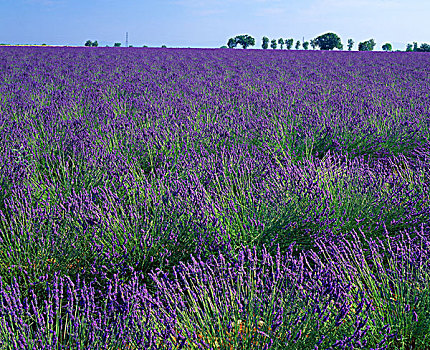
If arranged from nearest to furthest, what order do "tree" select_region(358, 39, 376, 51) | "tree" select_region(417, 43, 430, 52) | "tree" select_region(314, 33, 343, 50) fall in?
"tree" select_region(417, 43, 430, 52), "tree" select_region(358, 39, 376, 51), "tree" select_region(314, 33, 343, 50)

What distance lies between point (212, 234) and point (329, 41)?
44267 millimetres

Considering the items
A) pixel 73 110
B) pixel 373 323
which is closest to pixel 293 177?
pixel 373 323

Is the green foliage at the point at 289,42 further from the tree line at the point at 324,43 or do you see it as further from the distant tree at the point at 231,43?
the distant tree at the point at 231,43

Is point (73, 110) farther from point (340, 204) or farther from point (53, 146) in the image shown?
point (340, 204)

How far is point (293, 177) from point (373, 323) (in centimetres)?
116

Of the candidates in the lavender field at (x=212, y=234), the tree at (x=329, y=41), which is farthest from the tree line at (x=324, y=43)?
the lavender field at (x=212, y=234)

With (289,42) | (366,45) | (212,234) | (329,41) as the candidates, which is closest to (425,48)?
(366,45)

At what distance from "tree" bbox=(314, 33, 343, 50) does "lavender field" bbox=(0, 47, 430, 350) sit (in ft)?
→ 131

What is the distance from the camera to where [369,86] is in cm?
695

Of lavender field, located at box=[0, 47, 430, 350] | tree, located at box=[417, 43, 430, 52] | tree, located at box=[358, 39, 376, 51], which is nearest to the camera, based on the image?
lavender field, located at box=[0, 47, 430, 350]

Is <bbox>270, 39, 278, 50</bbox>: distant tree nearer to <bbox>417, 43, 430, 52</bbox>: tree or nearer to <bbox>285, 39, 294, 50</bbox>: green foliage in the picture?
<bbox>285, 39, 294, 50</bbox>: green foliage

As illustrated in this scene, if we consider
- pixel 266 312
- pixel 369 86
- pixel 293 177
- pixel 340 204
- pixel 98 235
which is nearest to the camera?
pixel 266 312

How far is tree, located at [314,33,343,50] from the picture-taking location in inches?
1588

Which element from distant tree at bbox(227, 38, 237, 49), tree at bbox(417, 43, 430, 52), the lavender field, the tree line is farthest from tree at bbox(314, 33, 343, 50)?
the lavender field
